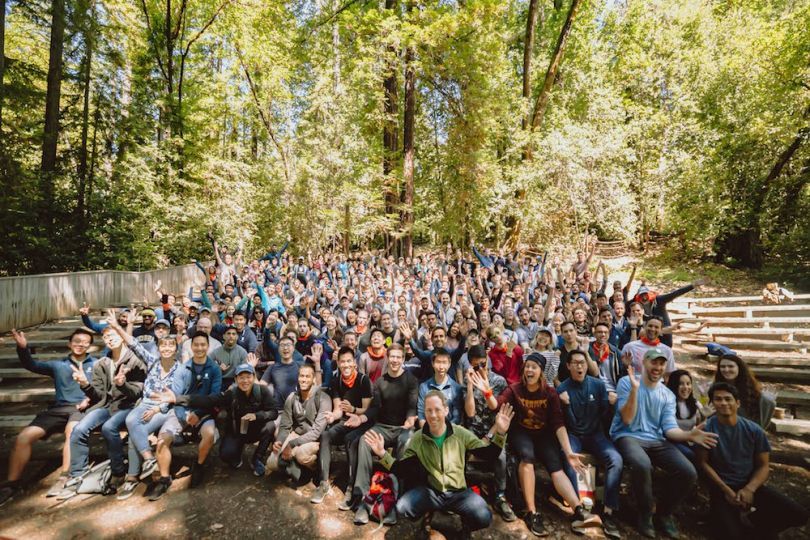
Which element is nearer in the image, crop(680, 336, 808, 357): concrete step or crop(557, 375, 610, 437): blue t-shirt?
crop(557, 375, 610, 437): blue t-shirt

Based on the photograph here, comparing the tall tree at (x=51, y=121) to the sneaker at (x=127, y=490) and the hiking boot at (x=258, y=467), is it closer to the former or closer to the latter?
the sneaker at (x=127, y=490)

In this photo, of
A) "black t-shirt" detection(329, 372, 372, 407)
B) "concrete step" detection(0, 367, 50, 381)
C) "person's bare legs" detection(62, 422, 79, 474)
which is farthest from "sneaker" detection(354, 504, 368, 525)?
"concrete step" detection(0, 367, 50, 381)

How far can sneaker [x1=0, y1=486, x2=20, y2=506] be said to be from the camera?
157 inches

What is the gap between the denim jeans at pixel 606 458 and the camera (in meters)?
3.66

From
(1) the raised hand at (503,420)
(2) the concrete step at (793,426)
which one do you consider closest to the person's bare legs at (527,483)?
(1) the raised hand at (503,420)

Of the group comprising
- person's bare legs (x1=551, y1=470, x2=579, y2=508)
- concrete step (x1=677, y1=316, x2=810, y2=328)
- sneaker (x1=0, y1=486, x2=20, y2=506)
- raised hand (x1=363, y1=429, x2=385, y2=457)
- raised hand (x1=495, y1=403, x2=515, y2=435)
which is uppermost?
concrete step (x1=677, y1=316, x2=810, y2=328)

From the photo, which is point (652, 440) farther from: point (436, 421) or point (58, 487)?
point (58, 487)

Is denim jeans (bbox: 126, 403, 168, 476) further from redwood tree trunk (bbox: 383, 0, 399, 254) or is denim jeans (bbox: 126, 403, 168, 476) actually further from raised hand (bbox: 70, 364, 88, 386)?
redwood tree trunk (bbox: 383, 0, 399, 254)

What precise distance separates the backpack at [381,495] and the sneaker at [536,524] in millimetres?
1391

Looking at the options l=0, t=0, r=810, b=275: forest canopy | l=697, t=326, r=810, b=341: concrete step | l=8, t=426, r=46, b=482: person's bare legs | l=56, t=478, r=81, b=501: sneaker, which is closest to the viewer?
l=56, t=478, r=81, b=501: sneaker

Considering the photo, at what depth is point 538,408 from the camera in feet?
13.1

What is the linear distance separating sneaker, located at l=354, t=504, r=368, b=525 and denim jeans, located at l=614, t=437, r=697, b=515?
2.76 meters

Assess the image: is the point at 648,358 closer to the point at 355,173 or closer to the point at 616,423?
the point at 616,423

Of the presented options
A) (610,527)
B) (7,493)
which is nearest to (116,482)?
(7,493)
